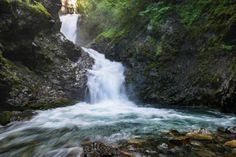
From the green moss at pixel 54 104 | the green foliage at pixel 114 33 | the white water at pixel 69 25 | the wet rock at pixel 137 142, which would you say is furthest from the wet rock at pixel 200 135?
the white water at pixel 69 25

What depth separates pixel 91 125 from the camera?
8.51 metres

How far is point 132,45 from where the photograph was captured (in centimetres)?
1474

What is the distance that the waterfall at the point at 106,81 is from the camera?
43.4 ft

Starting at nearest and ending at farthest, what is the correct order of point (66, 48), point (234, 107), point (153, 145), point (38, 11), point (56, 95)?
point (153, 145), point (234, 107), point (56, 95), point (38, 11), point (66, 48)

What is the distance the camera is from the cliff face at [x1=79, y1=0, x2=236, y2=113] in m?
10.8

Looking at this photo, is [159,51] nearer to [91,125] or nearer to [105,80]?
[105,80]

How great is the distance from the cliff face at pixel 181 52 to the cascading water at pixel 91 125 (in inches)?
36.3

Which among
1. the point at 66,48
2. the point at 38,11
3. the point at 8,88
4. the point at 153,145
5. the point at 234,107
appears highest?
the point at 38,11

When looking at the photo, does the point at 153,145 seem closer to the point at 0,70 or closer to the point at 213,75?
the point at 213,75

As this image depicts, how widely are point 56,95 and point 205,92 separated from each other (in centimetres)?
545

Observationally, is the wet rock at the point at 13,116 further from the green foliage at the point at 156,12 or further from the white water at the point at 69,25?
the white water at the point at 69,25

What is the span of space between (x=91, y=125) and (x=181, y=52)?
5824mm

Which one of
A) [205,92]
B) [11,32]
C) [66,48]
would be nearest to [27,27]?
[11,32]

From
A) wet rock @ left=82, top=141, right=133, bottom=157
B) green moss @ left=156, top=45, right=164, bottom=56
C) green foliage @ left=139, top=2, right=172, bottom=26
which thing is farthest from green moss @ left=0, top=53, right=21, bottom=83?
green foliage @ left=139, top=2, right=172, bottom=26
